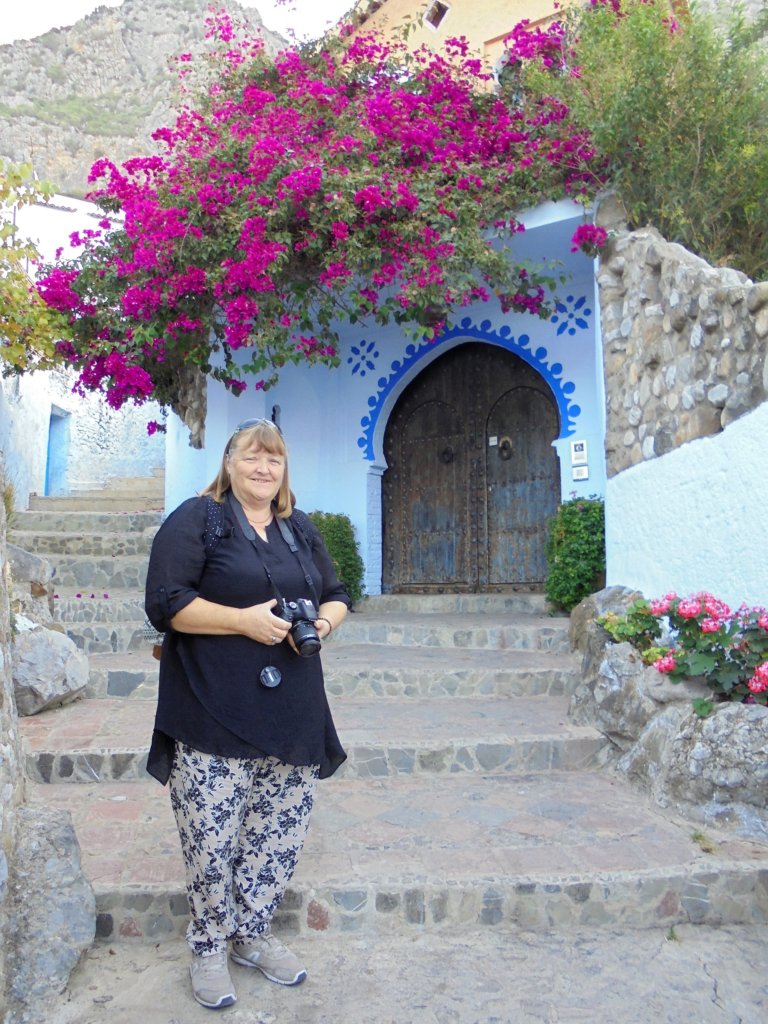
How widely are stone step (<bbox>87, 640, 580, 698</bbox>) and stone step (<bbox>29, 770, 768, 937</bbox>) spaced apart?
1.62 meters

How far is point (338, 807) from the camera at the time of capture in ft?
11.9

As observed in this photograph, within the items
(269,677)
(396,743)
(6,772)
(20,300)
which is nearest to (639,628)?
(396,743)

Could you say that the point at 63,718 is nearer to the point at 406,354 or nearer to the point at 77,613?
the point at 77,613

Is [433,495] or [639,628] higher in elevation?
[433,495]

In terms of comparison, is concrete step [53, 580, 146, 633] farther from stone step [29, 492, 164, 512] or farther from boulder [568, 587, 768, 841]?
stone step [29, 492, 164, 512]

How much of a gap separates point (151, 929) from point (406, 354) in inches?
252

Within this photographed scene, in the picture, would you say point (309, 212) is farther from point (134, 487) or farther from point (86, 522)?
point (134, 487)

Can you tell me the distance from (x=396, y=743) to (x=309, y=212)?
406cm

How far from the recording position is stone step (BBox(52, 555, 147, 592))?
26.0 feet

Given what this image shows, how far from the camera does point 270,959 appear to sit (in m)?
2.42

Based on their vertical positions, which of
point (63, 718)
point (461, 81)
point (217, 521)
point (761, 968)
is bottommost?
point (761, 968)

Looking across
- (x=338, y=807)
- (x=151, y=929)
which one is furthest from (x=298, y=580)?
(x=338, y=807)

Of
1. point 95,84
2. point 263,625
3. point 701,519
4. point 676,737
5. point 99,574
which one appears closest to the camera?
point 263,625

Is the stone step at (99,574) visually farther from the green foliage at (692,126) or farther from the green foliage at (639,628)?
the green foliage at (692,126)
